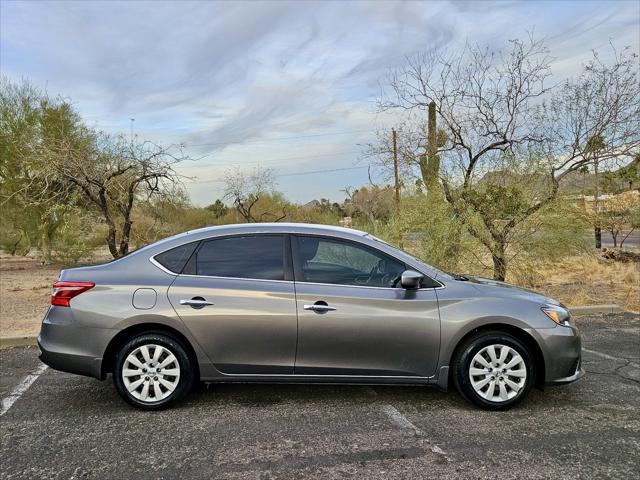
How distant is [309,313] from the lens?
13.2 ft

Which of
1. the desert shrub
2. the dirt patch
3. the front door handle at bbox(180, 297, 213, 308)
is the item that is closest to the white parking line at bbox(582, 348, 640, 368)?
the front door handle at bbox(180, 297, 213, 308)

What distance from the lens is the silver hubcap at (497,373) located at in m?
4.07

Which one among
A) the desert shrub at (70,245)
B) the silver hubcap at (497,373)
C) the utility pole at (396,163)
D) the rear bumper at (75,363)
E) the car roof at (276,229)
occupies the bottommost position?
the silver hubcap at (497,373)

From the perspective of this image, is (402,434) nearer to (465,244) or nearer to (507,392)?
(507,392)

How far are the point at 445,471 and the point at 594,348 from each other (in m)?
4.06

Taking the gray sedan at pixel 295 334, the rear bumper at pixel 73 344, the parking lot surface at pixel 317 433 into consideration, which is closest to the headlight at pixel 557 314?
the gray sedan at pixel 295 334

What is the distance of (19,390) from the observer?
15.4 feet

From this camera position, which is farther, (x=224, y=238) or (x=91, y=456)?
(x=224, y=238)

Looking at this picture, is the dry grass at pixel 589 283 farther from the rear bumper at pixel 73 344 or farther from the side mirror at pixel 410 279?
the rear bumper at pixel 73 344

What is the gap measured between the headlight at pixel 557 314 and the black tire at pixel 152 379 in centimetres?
312

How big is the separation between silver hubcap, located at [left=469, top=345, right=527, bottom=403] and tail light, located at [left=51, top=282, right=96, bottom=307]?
132 inches

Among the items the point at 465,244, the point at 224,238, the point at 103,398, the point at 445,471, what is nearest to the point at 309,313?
the point at 224,238

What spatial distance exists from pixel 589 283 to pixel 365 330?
9.42 meters

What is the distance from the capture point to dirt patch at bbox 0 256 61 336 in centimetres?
723
